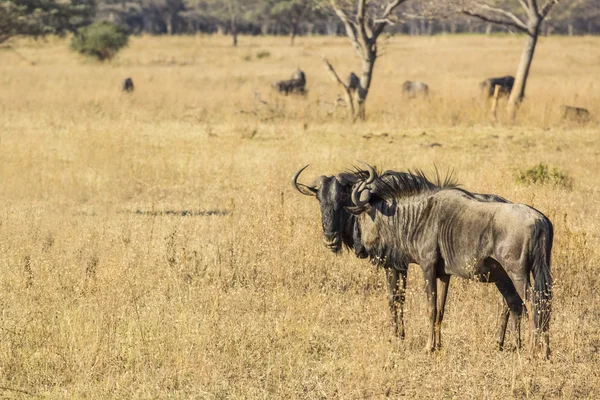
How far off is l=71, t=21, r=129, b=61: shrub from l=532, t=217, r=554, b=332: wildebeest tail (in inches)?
1423

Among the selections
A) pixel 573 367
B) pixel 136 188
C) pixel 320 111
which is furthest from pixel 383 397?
pixel 320 111

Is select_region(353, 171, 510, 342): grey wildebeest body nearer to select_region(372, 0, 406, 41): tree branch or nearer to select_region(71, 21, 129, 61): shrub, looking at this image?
select_region(372, 0, 406, 41): tree branch

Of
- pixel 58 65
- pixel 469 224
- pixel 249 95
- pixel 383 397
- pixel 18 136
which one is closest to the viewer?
Result: pixel 383 397

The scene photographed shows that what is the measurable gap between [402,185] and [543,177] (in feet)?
22.1

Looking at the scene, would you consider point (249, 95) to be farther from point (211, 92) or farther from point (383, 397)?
point (383, 397)

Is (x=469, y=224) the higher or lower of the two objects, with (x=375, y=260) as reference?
higher

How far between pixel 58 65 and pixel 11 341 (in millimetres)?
32707

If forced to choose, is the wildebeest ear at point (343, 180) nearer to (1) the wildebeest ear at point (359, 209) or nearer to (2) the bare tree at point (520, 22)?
(1) the wildebeest ear at point (359, 209)

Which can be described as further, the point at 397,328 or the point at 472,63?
the point at 472,63

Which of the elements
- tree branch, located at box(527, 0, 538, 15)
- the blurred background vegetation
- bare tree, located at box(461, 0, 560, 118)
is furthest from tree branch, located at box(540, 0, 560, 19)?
the blurred background vegetation

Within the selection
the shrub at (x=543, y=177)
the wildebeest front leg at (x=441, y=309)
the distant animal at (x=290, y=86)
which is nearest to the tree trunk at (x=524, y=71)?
the distant animal at (x=290, y=86)

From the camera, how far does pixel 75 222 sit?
10.3 m

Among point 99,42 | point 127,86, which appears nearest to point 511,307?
point 127,86

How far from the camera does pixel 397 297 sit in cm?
658
